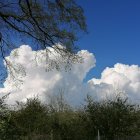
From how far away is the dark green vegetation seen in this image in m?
34.2

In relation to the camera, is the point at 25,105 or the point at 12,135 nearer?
the point at 12,135

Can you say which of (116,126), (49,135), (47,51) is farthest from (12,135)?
(47,51)

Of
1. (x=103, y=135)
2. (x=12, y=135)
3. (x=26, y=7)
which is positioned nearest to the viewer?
(x=26, y=7)

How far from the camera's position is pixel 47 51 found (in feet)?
70.5

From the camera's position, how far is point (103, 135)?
1361 inches

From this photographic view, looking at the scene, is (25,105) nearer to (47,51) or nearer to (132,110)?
(132,110)

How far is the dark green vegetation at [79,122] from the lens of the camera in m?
34.2

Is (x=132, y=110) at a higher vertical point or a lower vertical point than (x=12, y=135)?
higher

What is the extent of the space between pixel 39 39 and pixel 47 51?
26.2 inches

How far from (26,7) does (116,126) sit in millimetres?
16168

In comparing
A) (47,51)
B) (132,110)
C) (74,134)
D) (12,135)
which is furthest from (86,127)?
(47,51)

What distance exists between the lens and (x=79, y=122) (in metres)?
35.7

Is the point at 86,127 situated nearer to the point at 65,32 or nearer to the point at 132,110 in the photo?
the point at 132,110

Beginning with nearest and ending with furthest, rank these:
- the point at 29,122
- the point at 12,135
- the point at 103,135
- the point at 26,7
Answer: the point at 26,7, the point at 12,135, the point at 103,135, the point at 29,122
